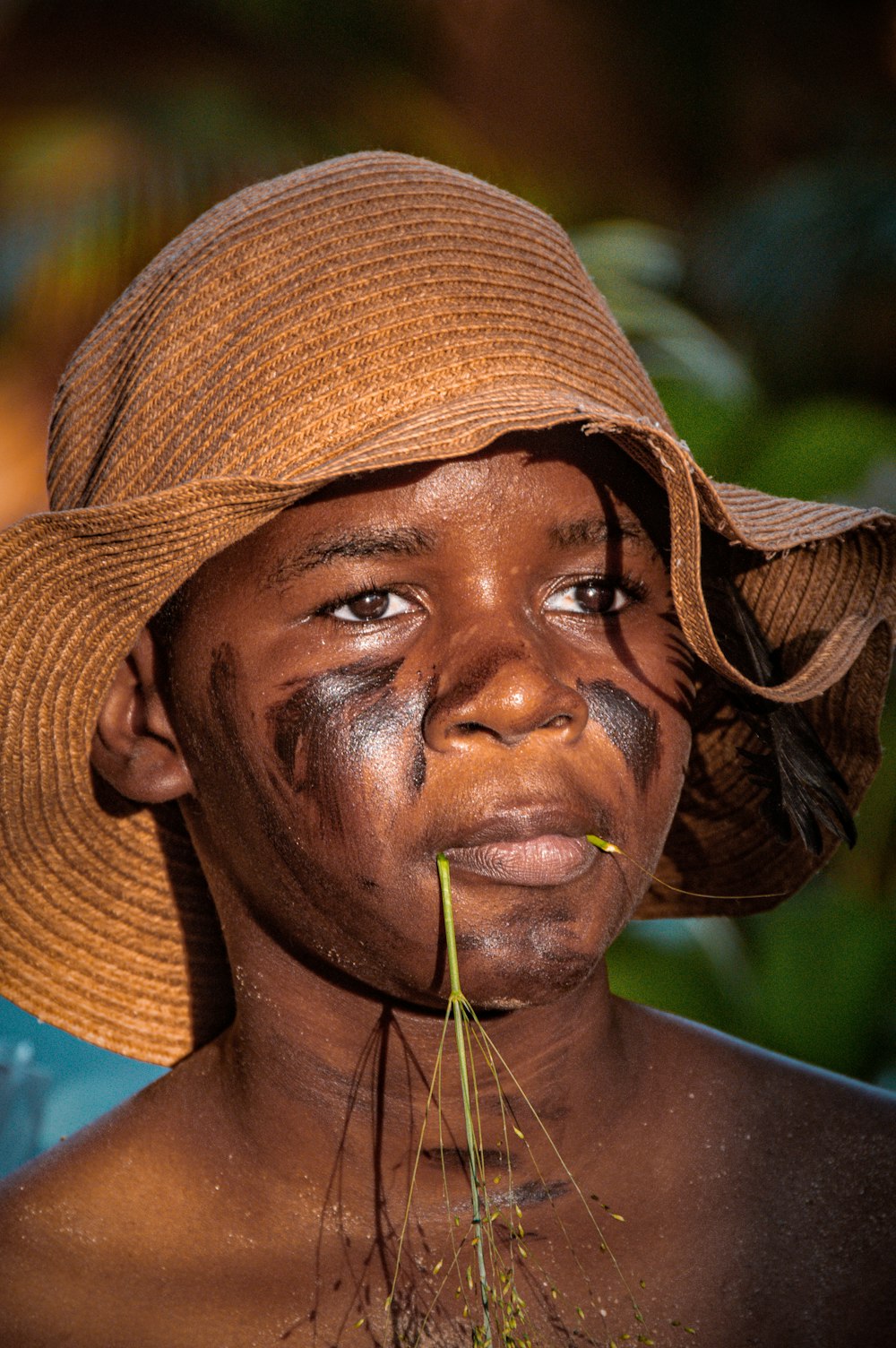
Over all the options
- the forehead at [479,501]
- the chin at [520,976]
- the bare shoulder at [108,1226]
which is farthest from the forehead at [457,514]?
the bare shoulder at [108,1226]

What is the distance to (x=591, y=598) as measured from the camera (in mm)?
1820

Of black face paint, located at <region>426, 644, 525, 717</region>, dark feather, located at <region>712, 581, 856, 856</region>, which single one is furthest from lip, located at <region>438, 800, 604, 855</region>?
dark feather, located at <region>712, 581, 856, 856</region>

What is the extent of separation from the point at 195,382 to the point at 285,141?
677 centimetres

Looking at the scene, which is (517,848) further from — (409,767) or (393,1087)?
(393,1087)

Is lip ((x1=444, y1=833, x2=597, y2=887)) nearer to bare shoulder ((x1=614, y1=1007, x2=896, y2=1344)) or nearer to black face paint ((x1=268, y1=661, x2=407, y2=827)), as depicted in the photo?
black face paint ((x1=268, y1=661, x2=407, y2=827))

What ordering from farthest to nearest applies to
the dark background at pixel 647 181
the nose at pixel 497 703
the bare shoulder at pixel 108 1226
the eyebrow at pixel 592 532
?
the dark background at pixel 647 181 < the bare shoulder at pixel 108 1226 < the eyebrow at pixel 592 532 < the nose at pixel 497 703

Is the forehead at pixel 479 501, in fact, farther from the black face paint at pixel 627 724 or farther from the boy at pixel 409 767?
the black face paint at pixel 627 724

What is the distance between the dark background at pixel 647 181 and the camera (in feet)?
16.1

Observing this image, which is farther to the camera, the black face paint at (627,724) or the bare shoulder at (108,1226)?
the bare shoulder at (108,1226)

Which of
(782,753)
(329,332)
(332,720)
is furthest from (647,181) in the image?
(332,720)

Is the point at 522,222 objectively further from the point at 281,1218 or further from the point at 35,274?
the point at 35,274

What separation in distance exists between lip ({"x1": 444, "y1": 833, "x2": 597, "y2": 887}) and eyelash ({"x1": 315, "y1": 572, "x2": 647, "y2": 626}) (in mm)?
273

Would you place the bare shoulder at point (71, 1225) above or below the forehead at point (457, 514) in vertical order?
below

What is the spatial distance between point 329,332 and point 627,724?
0.54 meters
